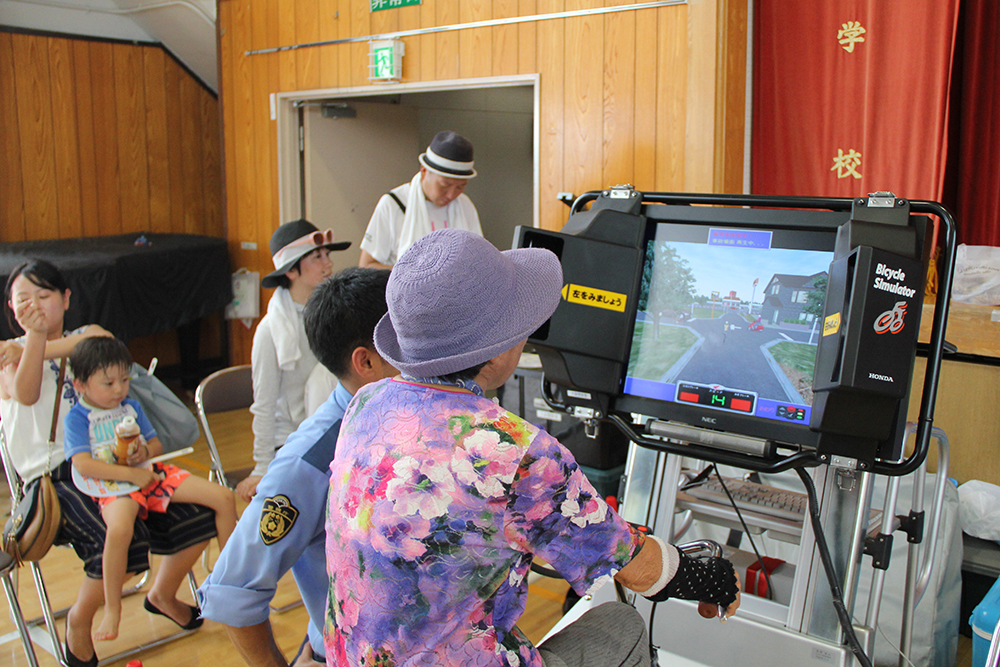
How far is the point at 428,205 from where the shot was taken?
3.81 metres

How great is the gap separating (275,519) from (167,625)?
5.87 ft

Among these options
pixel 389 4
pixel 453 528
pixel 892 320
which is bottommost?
pixel 453 528

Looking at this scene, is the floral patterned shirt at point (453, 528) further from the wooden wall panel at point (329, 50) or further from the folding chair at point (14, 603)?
the wooden wall panel at point (329, 50)

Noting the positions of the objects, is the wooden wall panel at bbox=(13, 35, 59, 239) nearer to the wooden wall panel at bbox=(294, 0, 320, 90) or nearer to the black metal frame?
the wooden wall panel at bbox=(294, 0, 320, 90)

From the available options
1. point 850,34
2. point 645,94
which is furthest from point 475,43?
point 850,34

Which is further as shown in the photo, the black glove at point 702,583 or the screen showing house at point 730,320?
the screen showing house at point 730,320

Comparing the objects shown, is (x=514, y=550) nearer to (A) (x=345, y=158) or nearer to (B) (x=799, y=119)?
(B) (x=799, y=119)

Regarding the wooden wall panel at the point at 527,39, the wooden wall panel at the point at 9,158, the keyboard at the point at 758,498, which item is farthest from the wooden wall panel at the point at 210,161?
the keyboard at the point at 758,498

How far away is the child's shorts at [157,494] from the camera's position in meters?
2.54

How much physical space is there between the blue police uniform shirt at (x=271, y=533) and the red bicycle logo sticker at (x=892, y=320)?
914 mm

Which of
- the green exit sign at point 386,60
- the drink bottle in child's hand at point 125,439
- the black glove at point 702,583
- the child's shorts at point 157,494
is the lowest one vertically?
the child's shorts at point 157,494

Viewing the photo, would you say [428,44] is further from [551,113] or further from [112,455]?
[112,455]

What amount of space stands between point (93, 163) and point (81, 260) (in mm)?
1572

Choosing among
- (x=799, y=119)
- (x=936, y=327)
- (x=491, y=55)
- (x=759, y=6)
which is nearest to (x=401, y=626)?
(x=936, y=327)
